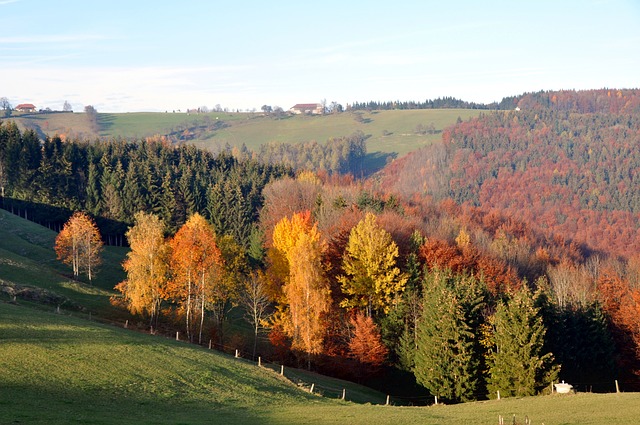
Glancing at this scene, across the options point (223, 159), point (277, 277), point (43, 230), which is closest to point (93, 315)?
point (277, 277)

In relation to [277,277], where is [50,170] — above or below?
above

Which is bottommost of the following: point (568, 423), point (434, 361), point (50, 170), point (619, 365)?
point (619, 365)

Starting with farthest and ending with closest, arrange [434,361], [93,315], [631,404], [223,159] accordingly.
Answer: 1. [223,159]
2. [93,315]
3. [434,361]
4. [631,404]

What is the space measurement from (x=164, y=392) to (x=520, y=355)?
32016 mm

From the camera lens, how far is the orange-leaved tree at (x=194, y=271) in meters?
76.3

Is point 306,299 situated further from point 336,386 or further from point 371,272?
point 336,386

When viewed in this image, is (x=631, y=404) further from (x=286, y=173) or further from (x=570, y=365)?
(x=286, y=173)

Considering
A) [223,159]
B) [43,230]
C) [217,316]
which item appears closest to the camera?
[217,316]

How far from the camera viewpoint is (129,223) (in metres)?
136

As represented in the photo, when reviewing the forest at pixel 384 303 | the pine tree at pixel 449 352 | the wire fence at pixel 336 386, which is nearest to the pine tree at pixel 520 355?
the forest at pixel 384 303

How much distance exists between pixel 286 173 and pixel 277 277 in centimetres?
8822

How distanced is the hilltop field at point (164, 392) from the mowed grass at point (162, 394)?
6 centimetres

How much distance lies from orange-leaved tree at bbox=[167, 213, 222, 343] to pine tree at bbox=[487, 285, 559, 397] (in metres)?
32.0

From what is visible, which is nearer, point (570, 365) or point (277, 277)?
point (570, 365)
